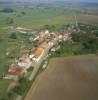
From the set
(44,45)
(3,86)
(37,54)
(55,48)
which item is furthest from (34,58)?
(3,86)

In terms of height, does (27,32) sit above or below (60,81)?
below

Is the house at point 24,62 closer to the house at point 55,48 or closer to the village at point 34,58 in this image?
the village at point 34,58

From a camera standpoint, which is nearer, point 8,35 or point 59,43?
point 59,43

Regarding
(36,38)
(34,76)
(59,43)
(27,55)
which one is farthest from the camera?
(36,38)

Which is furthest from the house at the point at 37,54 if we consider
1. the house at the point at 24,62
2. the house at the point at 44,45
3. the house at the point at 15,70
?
the house at the point at 15,70

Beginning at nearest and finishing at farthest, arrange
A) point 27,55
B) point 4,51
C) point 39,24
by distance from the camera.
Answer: point 27,55 < point 4,51 < point 39,24

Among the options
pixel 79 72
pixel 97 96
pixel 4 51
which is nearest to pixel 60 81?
pixel 79 72

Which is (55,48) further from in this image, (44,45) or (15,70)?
(15,70)

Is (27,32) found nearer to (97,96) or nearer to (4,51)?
(4,51)
